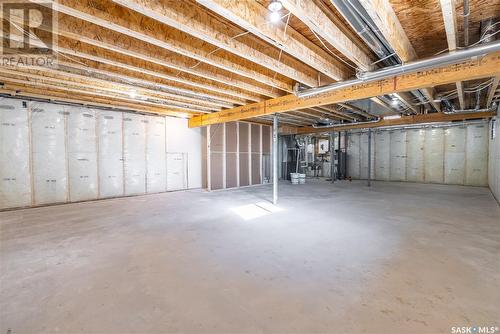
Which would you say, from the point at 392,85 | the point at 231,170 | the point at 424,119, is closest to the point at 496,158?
the point at 424,119

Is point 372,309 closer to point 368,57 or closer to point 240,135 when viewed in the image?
point 368,57

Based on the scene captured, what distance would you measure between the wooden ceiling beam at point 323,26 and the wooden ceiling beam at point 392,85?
69 centimetres

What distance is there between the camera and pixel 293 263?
2.28m

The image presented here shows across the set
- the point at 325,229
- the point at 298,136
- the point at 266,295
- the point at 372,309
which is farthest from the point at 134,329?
the point at 298,136

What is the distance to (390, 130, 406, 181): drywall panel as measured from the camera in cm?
920

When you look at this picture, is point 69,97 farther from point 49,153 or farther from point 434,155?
point 434,155

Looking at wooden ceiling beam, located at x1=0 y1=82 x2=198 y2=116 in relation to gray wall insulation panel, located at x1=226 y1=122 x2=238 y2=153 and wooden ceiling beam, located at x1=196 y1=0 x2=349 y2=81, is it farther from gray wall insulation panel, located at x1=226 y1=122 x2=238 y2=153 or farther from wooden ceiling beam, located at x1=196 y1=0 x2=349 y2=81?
wooden ceiling beam, located at x1=196 y1=0 x2=349 y2=81

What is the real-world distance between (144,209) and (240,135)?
4.24m

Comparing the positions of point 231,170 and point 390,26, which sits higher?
point 390,26

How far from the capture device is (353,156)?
10.6 metres

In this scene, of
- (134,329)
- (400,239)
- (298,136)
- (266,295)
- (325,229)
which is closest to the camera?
(134,329)

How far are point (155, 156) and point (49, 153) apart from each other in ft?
7.95

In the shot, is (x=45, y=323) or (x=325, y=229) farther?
(x=325, y=229)

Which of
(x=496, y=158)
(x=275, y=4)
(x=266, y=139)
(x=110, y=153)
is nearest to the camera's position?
(x=275, y=4)
